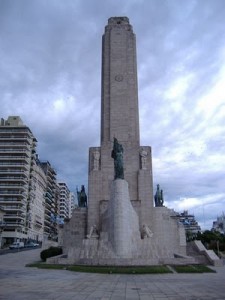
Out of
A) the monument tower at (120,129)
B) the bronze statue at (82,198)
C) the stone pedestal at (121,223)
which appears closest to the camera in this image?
the stone pedestal at (121,223)

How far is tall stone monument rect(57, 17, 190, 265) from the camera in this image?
2866cm

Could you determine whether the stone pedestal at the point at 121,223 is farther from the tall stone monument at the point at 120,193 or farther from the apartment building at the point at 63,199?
the apartment building at the point at 63,199

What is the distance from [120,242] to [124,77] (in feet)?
82.5

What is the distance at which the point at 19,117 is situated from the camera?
294ft

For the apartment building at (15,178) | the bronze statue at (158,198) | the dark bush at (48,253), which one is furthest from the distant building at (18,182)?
the bronze statue at (158,198)

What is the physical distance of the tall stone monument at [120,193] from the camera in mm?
28664

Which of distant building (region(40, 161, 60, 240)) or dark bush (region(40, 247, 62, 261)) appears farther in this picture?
distant building (region(40, 161, 60, 240))

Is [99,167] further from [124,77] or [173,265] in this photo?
[173,265]

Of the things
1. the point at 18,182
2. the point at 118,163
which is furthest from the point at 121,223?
the point at 18,182

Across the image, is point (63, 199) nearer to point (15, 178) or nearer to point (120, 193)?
point (15, 178)

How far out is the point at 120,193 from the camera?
1177 inches

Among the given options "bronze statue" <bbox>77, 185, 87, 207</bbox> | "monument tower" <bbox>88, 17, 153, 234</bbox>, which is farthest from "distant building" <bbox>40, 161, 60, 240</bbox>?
"monument tower" <bbox>88, 17, 153, 234</bbox>

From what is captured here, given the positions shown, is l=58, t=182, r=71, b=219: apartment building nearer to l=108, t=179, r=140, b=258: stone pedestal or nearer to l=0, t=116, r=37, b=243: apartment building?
l=0, t=116, r=37, b=243: apartment building

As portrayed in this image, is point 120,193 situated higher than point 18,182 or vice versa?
point 18,182
